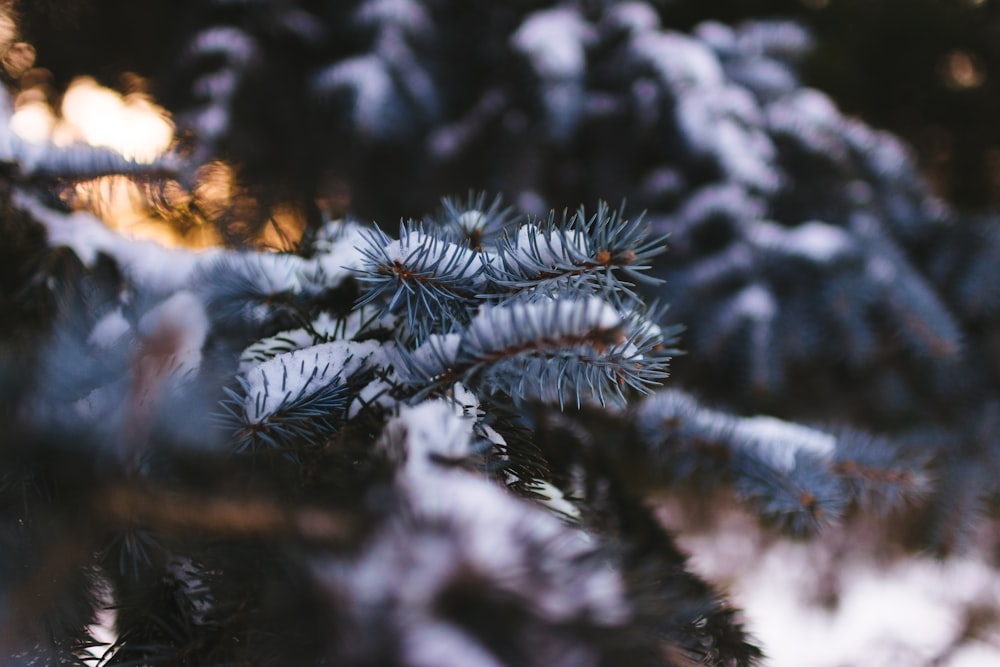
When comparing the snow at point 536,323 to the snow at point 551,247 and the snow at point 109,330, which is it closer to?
the snow at point 551,247

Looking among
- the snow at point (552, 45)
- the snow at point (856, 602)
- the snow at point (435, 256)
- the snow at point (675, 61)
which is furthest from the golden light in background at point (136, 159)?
the snow at point (856, 602)

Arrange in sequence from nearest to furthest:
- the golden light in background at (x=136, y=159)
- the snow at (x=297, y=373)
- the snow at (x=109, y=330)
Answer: the snow at (x=297, y=373), the snow at (x=109, y=330), the golden light in background at (x=136, y=159)

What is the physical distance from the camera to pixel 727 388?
3.79 feet

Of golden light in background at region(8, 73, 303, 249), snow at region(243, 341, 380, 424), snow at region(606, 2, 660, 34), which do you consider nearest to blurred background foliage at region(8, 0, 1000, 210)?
golden light in background at region(8, 73, 303, 249)

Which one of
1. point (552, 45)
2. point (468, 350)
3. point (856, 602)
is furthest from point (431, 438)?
point (856, 602)

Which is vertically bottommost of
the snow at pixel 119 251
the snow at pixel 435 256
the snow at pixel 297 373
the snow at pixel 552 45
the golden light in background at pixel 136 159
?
the snow at pixel 297 373

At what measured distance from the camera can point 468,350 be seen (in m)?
0.37

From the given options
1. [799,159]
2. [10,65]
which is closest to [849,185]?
[799,159]

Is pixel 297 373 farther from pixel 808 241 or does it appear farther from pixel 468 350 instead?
pixel 808 241

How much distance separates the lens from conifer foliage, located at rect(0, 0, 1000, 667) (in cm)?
30

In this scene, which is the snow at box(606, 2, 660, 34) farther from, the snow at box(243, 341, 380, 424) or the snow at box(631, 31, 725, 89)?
the snow at box(243, 341, 380, 424)

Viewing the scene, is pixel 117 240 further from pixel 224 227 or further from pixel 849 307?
pixel 849 307

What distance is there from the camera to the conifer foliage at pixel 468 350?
0.99 feet

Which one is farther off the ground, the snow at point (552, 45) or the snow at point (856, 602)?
the snow at point (552, 45)
